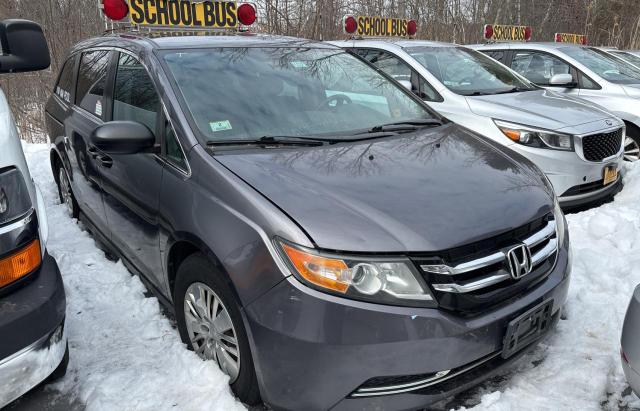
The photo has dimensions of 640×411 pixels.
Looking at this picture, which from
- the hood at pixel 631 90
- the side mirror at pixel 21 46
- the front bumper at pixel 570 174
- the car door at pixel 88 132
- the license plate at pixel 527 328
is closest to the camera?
the license plate at pixel 527 328

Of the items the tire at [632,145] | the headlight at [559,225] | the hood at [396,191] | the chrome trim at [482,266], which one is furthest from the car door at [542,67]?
the chrome trim at [482,266]

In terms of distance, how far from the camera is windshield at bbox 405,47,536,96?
18.3 ft

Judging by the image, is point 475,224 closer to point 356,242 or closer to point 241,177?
point 356,242

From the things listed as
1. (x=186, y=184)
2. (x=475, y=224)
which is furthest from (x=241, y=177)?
(x=475, y=224)

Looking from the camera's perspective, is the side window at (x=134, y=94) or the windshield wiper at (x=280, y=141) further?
the side window at (x=134, y=94)

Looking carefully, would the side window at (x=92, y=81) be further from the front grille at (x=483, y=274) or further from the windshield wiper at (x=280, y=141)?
the front grille at (x=483, y=274)

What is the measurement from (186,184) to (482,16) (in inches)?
770

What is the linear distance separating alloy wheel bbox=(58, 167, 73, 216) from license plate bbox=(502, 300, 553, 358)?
3.89 meters

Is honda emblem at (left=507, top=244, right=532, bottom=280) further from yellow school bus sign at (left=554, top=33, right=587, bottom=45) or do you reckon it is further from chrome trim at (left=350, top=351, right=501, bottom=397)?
yellow school bus sign at (left=554, top=33, right=587, bottom=45)

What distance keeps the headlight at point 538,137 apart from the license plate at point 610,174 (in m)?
0.44

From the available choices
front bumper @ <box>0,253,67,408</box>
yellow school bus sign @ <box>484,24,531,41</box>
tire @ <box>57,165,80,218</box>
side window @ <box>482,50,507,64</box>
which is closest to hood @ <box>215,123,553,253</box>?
front bumper @ <box>0,253,67,408</box>

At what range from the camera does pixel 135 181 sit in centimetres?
290

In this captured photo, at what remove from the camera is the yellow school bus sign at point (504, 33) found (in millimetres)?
9273

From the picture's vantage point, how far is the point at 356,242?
1890 mm
